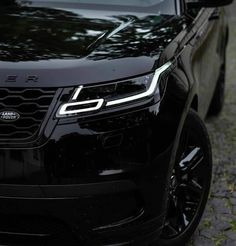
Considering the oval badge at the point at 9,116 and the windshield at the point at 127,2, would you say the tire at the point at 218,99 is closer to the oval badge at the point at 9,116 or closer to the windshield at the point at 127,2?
the windshield at the point at 127,2

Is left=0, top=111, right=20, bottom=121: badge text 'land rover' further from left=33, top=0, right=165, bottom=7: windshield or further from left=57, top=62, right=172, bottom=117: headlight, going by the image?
left=33, top=0, right=165, bottom=7: windshield

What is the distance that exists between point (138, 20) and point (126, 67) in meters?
0.82

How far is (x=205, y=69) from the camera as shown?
4.39 metres

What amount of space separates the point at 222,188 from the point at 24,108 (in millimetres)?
2318

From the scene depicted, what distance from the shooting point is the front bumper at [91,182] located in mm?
2633

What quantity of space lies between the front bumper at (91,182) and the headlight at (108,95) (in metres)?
0.07

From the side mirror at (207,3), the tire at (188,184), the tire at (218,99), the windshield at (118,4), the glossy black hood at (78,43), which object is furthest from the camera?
the tire at (218,99)

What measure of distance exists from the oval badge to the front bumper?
0.15 meters

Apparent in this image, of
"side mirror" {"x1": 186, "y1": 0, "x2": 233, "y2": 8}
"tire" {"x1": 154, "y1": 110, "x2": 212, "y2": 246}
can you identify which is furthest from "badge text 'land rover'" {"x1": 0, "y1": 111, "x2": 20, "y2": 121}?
"side mirror" {"x1": 186, "y1": 0, "x2": 233, "y2": 8}

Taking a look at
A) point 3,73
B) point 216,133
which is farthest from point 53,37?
point 216,133

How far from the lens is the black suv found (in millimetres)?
2645

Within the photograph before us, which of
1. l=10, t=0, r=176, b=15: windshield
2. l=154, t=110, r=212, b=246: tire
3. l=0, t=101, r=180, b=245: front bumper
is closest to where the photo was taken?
l=0, t=101, r=180, b=245: front bumper

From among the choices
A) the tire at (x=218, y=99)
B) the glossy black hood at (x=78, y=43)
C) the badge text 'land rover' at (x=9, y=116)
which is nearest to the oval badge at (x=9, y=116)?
the badge text 'land rover' at (x=9, y=116)

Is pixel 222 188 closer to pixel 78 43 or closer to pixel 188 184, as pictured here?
pixel 188 184
